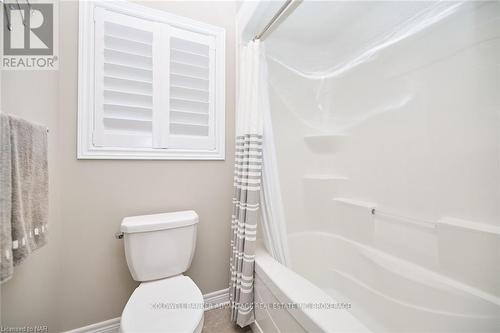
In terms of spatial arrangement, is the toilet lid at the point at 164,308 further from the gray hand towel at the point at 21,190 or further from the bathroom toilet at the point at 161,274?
the gray hand towel at the point at 21,190

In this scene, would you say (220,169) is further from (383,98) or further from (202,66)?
(383,98)

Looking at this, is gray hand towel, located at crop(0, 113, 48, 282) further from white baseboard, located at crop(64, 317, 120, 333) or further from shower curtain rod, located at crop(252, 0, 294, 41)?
shower curtain rod, located at crop(252, 0, 294, 41)

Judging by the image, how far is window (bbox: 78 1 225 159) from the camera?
1.13m

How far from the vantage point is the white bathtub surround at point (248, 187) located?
1.17m

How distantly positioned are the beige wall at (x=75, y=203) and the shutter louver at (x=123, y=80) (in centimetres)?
12

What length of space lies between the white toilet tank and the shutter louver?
496 mm

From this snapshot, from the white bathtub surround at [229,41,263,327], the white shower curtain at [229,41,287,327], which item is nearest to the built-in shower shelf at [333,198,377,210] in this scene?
the white shower curtain at [229,41,287,327]

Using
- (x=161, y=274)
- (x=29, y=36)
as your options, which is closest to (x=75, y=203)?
(x=161, y=274)

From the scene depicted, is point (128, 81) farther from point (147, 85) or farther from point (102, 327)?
point (102, 327)

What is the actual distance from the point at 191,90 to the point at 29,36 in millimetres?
814

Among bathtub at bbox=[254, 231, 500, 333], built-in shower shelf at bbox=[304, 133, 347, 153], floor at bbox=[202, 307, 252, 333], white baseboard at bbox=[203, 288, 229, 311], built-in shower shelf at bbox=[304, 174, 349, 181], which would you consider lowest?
floor at bbox=[202, 307, 252, 333]

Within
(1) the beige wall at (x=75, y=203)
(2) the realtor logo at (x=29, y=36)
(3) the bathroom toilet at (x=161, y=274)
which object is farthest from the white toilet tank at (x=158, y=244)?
(2) the realtor logo at (x=29, y=36)

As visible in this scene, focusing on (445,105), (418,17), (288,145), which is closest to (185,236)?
(288,145)

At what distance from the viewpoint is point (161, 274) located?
1122 millimetres
